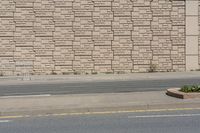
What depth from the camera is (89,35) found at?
26.2 m

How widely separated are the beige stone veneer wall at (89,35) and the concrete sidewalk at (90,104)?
1217cm

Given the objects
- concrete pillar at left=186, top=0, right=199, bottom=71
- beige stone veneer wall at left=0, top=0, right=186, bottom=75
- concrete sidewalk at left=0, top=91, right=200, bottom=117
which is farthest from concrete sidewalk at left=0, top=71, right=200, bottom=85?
concrete sidewalk at left=0, top=91, right=200, bottom=117

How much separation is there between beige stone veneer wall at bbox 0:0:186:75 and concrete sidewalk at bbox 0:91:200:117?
12.2m

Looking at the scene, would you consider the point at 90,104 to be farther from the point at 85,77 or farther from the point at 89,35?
the point at 89,35

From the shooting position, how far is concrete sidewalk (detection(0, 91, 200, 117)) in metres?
11.7

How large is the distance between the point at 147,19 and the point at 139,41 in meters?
1.28

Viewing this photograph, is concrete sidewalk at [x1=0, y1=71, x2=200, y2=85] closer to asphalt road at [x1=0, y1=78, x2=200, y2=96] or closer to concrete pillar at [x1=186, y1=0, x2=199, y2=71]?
concrete pillar at [x1=186, y1=0, x2=199, y2=71]

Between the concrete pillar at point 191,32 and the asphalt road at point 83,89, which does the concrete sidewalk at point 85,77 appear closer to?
the concrete pillar at point 191,32

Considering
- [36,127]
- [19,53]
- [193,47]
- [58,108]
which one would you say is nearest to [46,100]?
[58,108]

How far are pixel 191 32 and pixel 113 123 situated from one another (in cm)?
1767

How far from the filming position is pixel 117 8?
86.4 ft

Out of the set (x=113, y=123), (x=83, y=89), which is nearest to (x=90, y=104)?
(x=113, y=123)

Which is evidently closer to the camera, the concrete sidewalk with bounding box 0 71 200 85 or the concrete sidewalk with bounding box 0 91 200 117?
the concrete sidewalk with bounding box 0 91 200 117

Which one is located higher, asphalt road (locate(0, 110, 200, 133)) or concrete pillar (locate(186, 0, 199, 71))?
concrete pillar (locate(186, 0, 199, 71))
